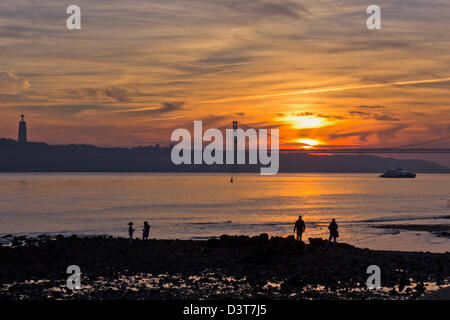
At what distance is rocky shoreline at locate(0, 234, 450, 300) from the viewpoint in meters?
20.3

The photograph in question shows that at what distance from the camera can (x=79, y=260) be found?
2753 centimetres

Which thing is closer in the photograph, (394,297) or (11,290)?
(394,297)

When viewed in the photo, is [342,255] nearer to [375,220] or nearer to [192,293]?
[192,293]

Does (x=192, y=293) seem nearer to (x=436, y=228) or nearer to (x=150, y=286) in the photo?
(x=150, y=286)

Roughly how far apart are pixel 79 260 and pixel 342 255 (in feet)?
42.8

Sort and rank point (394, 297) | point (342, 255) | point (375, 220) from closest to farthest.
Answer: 1. point (394, 297)
2. point (342, 255)
3. point (375, 220)

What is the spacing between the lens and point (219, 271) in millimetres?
24875

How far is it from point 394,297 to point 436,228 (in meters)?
33.4

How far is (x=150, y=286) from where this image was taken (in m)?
21.7

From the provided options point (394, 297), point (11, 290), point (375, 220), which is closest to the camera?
point (394, 297)

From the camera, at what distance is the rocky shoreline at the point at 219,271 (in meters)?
20.3
